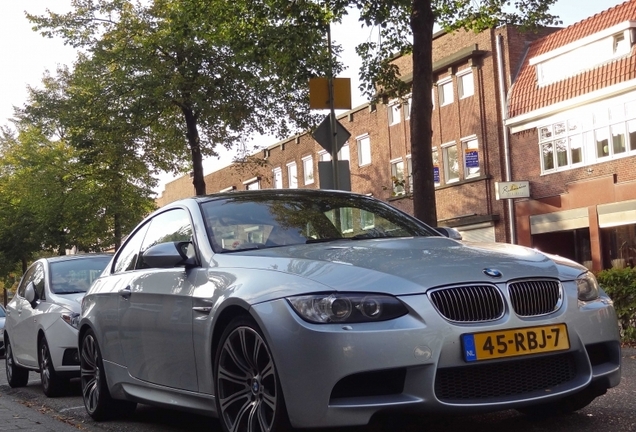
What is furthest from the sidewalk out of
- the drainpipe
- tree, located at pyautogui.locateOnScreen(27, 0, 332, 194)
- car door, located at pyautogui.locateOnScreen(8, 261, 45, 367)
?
the drainpipe

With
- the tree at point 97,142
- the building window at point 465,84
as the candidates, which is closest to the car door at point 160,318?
the tree at point 97,142

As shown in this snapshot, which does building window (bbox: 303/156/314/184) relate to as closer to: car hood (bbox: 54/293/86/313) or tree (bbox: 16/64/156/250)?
tree (bbox: 16/64/156/250)

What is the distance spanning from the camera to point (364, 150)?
48438 mm

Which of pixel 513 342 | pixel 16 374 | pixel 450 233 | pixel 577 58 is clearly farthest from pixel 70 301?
pixel 577 58

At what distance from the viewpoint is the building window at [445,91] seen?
135ft

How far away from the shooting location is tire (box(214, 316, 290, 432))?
4.86 metres

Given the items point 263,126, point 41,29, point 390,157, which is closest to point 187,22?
point 263,126

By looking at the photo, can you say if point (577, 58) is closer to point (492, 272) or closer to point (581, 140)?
point (581, 140)

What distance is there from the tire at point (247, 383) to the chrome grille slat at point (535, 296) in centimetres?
120

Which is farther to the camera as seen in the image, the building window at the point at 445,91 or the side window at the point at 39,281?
the building window at the point at 445,91

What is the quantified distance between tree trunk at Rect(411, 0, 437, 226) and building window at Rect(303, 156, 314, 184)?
126 feet

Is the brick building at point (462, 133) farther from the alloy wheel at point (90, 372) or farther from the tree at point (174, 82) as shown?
the alloy wheel at point (90, 372)

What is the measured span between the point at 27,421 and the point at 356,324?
4.37 metres

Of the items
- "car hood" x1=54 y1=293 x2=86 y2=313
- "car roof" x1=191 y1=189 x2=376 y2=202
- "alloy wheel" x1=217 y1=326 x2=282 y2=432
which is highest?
"car roof" x1=191 y1=189 x2=376 y2=202
